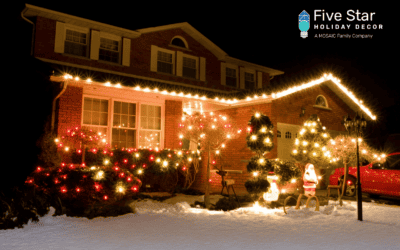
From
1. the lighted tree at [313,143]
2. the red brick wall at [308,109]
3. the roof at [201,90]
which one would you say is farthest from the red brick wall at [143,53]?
the lighted tree at [313,143]

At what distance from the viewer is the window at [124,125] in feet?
35.3

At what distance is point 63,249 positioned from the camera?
4.73 m

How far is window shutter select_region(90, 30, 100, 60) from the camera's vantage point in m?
13.3

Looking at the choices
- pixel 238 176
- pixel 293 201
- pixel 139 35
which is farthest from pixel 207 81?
pixel 293 201

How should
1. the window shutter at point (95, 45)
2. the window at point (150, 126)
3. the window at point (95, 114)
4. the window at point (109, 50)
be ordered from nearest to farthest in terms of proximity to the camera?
the window at point (95, 114)
the window at point (150, 126)
the window shutter at point (95, 45)
the window at point (109, 50)

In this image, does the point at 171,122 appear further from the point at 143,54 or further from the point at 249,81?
the point at 249,81

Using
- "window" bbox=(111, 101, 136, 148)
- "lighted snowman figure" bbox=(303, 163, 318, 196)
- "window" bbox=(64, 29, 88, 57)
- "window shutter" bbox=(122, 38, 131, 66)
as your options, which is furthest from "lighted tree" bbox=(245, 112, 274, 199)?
"window" bbox=(64, 29, 88, 57)

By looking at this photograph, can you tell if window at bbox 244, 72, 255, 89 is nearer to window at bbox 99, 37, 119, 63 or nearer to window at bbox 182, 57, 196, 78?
window at bbox 182, 57, 196, 78

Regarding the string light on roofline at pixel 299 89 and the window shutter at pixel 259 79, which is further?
the window shutter at pixel 259 79

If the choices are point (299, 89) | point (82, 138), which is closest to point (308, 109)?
point (299, 89)

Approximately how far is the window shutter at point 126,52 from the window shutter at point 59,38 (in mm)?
2560

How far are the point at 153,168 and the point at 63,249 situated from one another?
535 centimetres

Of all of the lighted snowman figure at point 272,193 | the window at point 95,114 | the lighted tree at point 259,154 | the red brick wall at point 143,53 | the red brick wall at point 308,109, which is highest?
the red brick wall at point 143,53

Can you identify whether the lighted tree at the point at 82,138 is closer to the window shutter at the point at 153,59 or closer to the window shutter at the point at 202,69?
the window shutter at the point at 153,59
